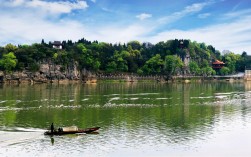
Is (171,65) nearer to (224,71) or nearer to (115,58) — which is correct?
(115,58)

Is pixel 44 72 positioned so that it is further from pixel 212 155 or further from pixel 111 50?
pixel 212 155

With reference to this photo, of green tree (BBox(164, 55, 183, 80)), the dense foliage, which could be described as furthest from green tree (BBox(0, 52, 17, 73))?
green tree (BBox(164, 55, 183, 80))

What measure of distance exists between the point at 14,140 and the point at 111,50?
495 ft

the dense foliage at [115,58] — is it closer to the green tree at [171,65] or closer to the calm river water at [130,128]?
the green tree at [171,65]

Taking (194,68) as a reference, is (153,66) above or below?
above

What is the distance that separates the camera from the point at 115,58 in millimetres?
174875

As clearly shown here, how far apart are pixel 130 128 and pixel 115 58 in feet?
432

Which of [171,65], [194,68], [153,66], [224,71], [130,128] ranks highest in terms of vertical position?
[171,65]

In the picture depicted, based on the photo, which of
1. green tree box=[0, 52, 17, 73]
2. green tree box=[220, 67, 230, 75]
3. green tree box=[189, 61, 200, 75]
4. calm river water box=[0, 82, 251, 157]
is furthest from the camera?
green tree box=[220, 67, 230, 75]

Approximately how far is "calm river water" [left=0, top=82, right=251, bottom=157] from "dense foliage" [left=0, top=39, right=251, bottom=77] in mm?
85449

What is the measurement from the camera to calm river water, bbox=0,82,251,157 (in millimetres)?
34531

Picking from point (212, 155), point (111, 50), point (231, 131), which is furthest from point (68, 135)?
point (111, 50)

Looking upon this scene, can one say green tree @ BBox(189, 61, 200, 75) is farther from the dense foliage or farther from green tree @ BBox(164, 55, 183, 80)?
green tree @ BBox(164, 55, 183, 80)

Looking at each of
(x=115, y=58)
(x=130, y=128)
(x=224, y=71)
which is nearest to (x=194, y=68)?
(x=224, y=71)
